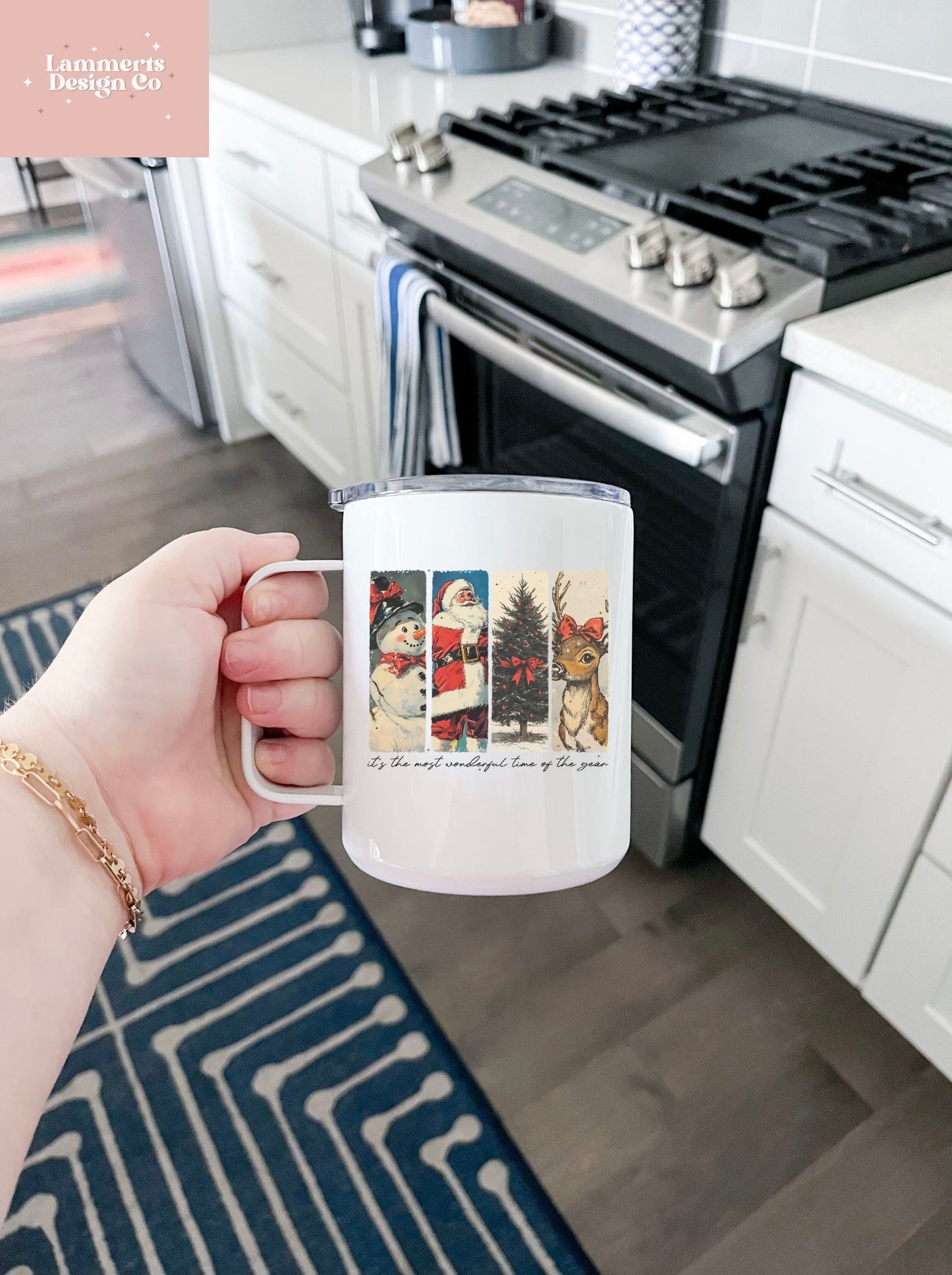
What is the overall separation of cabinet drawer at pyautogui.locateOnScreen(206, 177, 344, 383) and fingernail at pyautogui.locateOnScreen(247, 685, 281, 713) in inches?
51.2

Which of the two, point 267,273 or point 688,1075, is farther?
point 267,273

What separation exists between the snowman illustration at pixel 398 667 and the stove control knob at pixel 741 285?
1.93 feet

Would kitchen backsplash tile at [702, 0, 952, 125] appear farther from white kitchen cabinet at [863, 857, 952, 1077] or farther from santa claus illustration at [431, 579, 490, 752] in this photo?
santa claus illustration at [431, 579, 490, 752]

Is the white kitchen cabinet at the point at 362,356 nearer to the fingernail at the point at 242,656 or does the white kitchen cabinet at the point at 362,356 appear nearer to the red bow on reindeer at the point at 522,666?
the fingernail at the point at 242,656

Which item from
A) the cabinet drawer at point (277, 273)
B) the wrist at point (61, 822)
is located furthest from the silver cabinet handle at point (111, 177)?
the wrist at point (61, 822)

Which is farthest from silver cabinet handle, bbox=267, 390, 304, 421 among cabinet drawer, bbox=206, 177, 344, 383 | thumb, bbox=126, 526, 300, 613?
thumb, bbox=126, 526, 300, 613

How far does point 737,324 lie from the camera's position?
0.89 meters

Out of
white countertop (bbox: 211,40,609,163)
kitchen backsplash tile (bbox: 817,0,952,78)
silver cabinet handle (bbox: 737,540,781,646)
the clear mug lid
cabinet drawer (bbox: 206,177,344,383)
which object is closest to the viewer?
the clear mug lid

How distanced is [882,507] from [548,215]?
524mm

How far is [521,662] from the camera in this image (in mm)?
478

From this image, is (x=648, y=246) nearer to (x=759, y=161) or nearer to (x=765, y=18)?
(x=759, y=161)

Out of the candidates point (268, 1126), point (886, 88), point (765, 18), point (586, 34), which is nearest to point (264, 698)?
point (268, 1126)

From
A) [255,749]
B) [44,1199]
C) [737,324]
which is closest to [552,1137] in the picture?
[44,1199]

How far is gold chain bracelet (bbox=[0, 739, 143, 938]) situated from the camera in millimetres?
564
